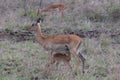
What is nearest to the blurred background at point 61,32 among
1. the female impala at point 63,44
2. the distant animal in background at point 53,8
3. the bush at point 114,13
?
the bush at point 114,13

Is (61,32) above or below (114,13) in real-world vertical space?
below

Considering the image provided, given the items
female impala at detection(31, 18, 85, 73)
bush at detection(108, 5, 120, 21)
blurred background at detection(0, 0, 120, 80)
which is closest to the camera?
blurred background at detection(0, 0, 120, 80)

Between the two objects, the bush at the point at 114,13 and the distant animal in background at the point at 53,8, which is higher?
the distant animal in background at the point at 53,8

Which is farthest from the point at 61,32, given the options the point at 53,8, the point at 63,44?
the point at 63,44

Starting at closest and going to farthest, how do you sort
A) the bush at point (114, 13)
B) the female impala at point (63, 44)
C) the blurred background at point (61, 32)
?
the blurred background at point (61, 32) < the female impala at point (63, 44) < the bush at point (114, 13)

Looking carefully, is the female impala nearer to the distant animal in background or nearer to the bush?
the distant animal in background

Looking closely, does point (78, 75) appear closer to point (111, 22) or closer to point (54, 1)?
point (111, 22)

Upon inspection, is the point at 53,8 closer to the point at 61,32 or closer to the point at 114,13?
the point at 114,13

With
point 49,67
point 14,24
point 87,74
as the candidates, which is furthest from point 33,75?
point 14,24

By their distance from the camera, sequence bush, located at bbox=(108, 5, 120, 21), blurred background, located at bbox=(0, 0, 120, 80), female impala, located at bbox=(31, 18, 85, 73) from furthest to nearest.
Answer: bush, located at bbox=(108, 5, 120, 21)
female impala, located at bbox=(31, 18, 85, 73)
blurred background, located at bbox=(0, 0, 120, 80)

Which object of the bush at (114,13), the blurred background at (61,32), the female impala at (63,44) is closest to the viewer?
the blurred background at (61,32)

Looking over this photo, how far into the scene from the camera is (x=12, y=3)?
15234 mm

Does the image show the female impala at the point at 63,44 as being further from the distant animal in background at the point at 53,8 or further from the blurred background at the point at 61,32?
the distant animal in background at the point at 53,8

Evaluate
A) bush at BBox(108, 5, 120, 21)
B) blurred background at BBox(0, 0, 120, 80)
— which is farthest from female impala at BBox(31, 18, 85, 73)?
bush at BBox(108, 5, 120, 21)
